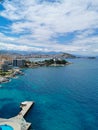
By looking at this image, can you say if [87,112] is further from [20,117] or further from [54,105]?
[20,117]

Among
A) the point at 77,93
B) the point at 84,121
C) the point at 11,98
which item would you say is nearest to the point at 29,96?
the point at 11,98

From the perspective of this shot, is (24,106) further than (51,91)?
No

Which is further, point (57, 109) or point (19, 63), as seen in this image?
point (19, 63)

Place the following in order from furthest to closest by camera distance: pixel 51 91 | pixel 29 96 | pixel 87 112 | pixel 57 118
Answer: pixel 51 91 → pixel 29 96 → pixel 87 112 → pixel 57 118

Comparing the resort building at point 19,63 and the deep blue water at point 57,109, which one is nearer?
the deep blue water at point 57,109

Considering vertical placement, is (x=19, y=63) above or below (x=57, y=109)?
above

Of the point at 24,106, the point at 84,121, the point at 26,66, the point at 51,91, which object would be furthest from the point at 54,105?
the point at 26,66

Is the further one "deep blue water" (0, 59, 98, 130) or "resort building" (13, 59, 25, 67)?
"resort building" (13, 59, 25, 67)

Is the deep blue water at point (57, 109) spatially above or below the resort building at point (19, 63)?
below

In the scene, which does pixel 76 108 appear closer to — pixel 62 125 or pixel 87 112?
pixel 87 112

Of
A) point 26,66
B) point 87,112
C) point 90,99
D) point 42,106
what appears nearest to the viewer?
point 87,112

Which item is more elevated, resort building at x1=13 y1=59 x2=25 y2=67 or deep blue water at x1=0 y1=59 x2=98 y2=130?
resort building at x1=13 y1=59 x2=25 y2=67
